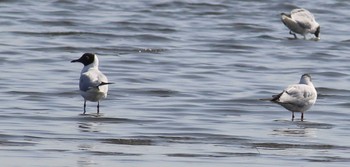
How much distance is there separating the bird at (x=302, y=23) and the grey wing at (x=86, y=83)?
10.6 m

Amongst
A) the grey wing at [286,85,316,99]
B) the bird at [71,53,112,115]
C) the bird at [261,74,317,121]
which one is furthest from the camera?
the bird at [71,53,112,115]

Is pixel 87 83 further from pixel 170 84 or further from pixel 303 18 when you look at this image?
pixel 303 18

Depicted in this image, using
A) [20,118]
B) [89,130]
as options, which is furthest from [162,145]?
[20,118]

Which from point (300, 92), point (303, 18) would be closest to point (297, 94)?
point (300, 92)

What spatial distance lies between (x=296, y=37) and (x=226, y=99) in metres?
9.51

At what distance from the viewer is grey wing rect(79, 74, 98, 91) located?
14.7 meters

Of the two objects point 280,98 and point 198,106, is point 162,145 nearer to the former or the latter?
point 280,98

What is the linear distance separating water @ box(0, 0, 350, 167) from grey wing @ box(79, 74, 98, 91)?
285 mm

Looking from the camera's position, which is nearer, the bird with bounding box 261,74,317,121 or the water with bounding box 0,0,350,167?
the water with bounding box 0,0,350,167

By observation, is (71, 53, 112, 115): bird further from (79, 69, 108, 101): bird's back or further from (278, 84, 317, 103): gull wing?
(278, 84, 317, 103): gull wing

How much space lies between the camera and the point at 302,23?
2494 cm

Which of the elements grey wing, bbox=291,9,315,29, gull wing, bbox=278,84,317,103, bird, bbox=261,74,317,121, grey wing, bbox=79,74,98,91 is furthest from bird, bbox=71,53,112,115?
grey wing, bbox=291,9,315,29

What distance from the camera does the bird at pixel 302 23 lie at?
24.9 m

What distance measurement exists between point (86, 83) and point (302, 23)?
10.8m
